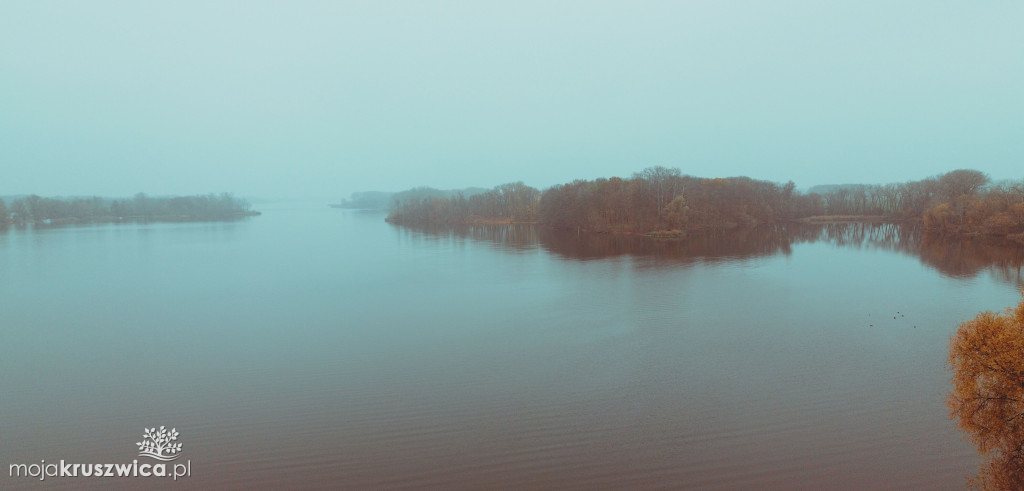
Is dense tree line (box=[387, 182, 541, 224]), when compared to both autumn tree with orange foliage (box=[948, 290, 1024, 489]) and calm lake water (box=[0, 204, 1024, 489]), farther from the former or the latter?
autumn tree with orange foliage (box=[948, 290, 1024, 489])

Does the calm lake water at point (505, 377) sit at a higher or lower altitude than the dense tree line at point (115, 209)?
lower

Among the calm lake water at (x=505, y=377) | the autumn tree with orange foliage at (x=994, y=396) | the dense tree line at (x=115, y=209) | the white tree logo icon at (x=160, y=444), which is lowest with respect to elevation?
the white tree logo icon at (x=160, y=444)

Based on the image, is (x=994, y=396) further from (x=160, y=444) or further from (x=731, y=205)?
(x=731, y=205)

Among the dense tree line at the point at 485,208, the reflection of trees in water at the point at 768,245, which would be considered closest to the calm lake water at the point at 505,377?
the reflection of trees in water at the point at 768,245

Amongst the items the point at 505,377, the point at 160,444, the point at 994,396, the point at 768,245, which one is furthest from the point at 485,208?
the point at 994,396

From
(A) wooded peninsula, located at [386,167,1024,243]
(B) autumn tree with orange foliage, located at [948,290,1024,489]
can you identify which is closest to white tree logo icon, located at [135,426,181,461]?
(B) autumn tree with orange foliage, located at [948,290,1024,489]

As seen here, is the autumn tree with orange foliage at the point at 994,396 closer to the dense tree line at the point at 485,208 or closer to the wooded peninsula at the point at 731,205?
the wooded peninsula at the point at 731,205
